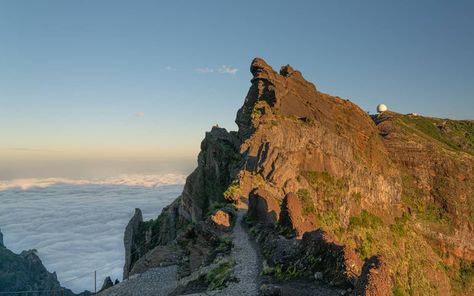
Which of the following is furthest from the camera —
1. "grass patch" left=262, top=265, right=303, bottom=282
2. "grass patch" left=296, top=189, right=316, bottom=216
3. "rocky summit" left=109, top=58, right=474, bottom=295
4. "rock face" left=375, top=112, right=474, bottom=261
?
"rock face" left=375, top=112, right=474, bottom=261

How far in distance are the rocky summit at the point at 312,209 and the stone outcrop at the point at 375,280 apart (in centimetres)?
5

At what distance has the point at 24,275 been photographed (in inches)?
5315

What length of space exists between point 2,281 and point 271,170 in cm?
12156

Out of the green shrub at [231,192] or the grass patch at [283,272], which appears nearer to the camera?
the grass patch at [283,272]

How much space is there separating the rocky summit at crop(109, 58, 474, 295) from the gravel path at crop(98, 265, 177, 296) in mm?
157

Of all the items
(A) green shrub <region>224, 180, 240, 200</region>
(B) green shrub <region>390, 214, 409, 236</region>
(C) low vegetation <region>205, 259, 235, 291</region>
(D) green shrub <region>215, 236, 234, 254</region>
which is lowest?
(B) green shrub <region>390, 214, 409, 236</region>

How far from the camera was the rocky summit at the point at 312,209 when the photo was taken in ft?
62.4

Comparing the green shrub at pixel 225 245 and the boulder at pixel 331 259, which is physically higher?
the boulder at pixel 331 259

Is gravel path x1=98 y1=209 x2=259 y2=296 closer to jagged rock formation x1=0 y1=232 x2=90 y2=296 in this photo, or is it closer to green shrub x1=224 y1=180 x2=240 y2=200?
green shrub x1=224 y1=180 x2=240 y2=200

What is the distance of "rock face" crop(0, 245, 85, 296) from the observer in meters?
127

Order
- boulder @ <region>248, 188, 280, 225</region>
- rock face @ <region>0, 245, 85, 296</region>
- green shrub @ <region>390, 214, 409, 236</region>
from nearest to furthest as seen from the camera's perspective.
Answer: boulder @ <region>248, 188, 280, 225</region>, green shrub @ <region>390, 214, 409, 236</region>, rock face @ <region>0, 245, 85, 296</region>

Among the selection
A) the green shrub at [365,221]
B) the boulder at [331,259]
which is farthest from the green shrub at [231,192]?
the green shrub at [365,221]

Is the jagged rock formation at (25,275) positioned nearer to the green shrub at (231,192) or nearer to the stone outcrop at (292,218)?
the green shrub at (231,192)

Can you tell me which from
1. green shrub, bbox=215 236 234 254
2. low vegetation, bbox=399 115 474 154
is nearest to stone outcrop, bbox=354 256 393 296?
green shrub, bbox=215 236 234 254
